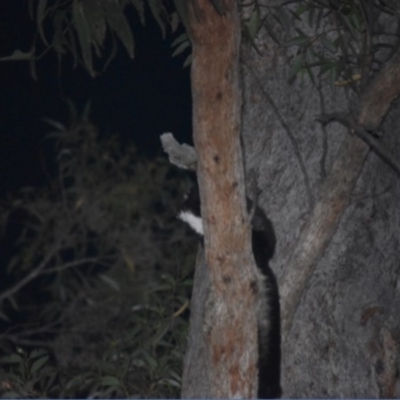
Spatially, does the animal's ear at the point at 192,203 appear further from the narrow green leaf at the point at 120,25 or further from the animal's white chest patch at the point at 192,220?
the narrow green leaf at the point at 120,25

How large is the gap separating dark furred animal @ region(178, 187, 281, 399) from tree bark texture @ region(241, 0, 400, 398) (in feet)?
0.08

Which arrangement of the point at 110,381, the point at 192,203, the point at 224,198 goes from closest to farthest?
the point at 224,198
the point at 192,203
the point at 110,381

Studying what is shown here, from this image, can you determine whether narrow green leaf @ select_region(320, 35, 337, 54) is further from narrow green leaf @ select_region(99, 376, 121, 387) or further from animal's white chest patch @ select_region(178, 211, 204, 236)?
narrow green leaf @ select_region(99, 376, 121, 387)

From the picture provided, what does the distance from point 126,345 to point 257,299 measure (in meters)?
1.57

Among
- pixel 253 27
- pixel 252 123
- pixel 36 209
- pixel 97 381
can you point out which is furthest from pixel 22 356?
pixel 253 27

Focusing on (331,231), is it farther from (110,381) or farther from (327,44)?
(110,381)

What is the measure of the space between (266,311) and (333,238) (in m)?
0.27

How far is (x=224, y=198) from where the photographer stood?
64.1 inches

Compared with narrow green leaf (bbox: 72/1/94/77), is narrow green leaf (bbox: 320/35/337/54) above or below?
above

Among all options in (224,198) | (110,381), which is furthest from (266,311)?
(110,381)

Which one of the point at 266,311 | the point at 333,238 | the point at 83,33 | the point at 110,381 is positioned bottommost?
the point at 110,381

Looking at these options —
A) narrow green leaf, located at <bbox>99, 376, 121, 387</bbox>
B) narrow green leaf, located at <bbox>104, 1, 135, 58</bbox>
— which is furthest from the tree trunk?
narrow green leaf, located at <bbox>99, 376, 121, 387</bbox>

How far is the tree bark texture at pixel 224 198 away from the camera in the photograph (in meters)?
1.60

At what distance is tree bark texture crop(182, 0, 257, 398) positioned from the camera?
5.25 ft
